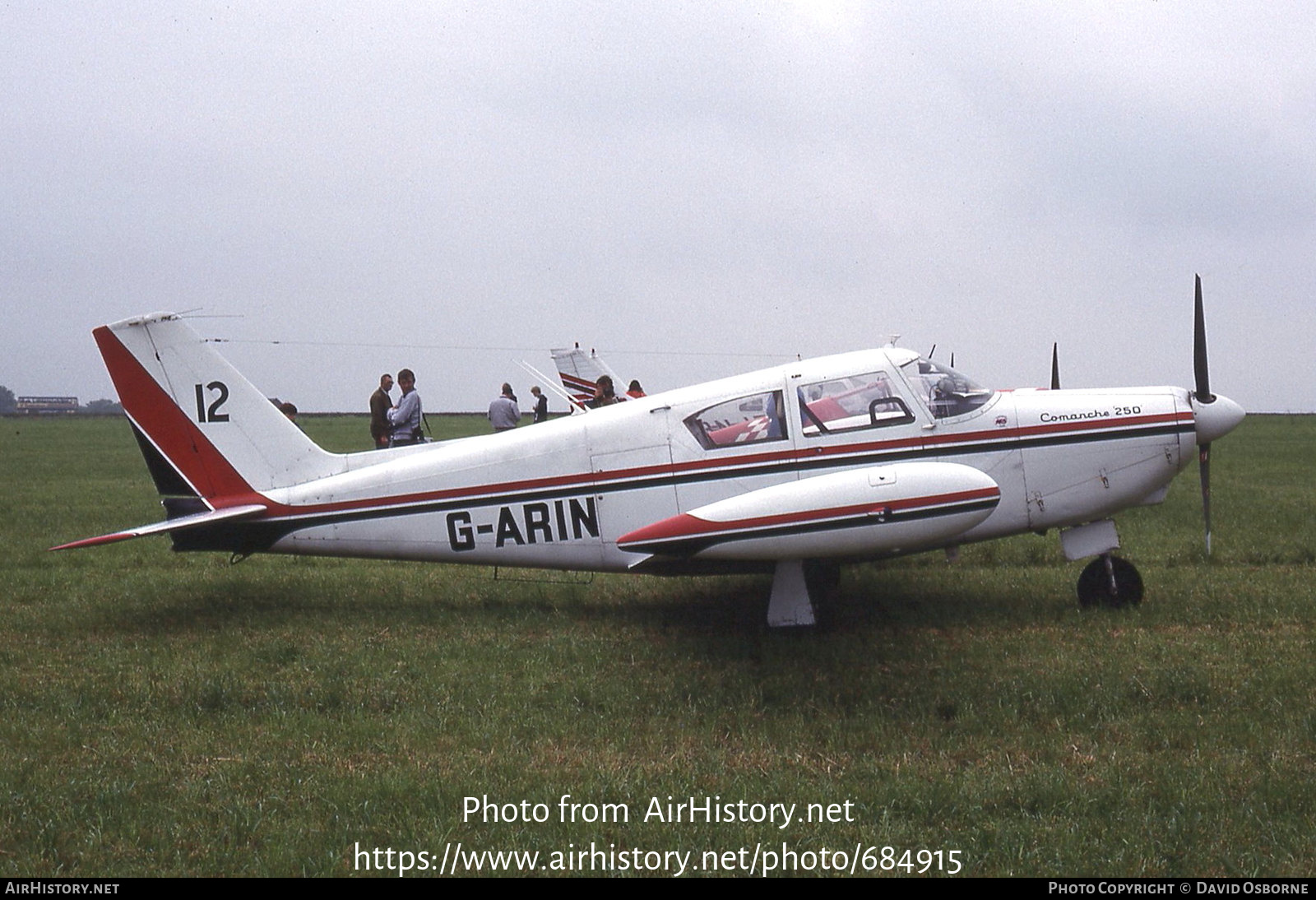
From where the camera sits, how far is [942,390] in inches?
316

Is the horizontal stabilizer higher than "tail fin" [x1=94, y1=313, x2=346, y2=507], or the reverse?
"tail fin" [x1=94, y1=313, x2=346, y2=507]

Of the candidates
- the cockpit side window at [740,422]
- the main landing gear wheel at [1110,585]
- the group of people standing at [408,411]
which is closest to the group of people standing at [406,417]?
the group of people standing at [408,411]

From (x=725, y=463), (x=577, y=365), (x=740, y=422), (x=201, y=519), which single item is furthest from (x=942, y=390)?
(x=577, y=365)

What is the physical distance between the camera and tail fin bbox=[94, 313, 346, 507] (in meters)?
8.62

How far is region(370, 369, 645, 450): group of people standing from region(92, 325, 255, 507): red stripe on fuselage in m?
1.62

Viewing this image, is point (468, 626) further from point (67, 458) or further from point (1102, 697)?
point (67, 458)

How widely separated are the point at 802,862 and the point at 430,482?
5.15 meters

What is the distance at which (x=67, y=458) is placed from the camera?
3281 cm

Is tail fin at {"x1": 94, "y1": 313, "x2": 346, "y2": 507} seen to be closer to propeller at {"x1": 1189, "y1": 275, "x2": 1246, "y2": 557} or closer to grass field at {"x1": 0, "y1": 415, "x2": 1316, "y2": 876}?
grass field at {"x1": 0, "y1": 415, "x2": 1316, "y2": 876}

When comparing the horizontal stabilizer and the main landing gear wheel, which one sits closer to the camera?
the horizontal stabilizer

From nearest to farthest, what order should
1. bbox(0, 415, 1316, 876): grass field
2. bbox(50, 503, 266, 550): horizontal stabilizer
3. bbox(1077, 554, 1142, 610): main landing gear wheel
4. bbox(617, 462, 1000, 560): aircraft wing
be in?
bbox(0, 415, 1316, 876): grass field < bbox(617, 462, 1000, 560): aircraft wing < bbox(50, 503, 266, 550): horizontal stabilizer < bbox(1077, 554, 1142, 610): main landing gear wheel

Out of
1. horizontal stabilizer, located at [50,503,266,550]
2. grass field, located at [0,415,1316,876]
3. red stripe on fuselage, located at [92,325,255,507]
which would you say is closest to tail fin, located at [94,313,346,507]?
red stripe on fuselage, located at [92,325,255,507]

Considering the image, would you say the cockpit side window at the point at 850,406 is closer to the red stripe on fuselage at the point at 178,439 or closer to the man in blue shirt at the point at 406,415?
the red stripe on fuselage at the point at 178,439
